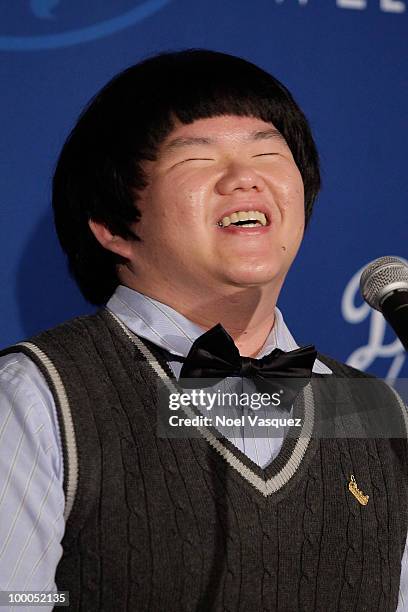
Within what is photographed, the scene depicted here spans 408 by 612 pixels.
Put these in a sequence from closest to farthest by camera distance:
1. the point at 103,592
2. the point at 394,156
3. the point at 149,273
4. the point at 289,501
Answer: the point at 103,592, the point at 289,501, the point at 149,273, the point at 394,156

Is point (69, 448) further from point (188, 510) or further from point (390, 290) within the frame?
point (390, 290)

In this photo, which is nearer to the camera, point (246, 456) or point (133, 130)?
point (246, 456)

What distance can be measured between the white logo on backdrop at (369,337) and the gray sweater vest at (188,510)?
0.53 metres

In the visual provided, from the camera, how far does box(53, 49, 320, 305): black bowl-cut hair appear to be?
5.19ft

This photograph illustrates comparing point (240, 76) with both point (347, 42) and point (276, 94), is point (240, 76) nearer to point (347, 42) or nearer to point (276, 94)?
point (276, 94)

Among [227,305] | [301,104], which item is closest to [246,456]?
[227,305]

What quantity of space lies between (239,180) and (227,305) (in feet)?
0.64

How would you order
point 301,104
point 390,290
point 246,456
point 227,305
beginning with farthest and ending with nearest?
point 301,104, point 227,305, point 246,456, point 390,290

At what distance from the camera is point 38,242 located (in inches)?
74.5

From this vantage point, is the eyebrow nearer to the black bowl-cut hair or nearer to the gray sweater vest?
the black bowl-cut hair

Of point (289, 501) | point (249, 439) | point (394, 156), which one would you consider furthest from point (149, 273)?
point (394, 156)

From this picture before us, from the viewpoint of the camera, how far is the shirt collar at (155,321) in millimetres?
1548

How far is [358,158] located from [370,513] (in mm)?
811

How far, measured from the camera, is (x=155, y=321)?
5.11 feet
